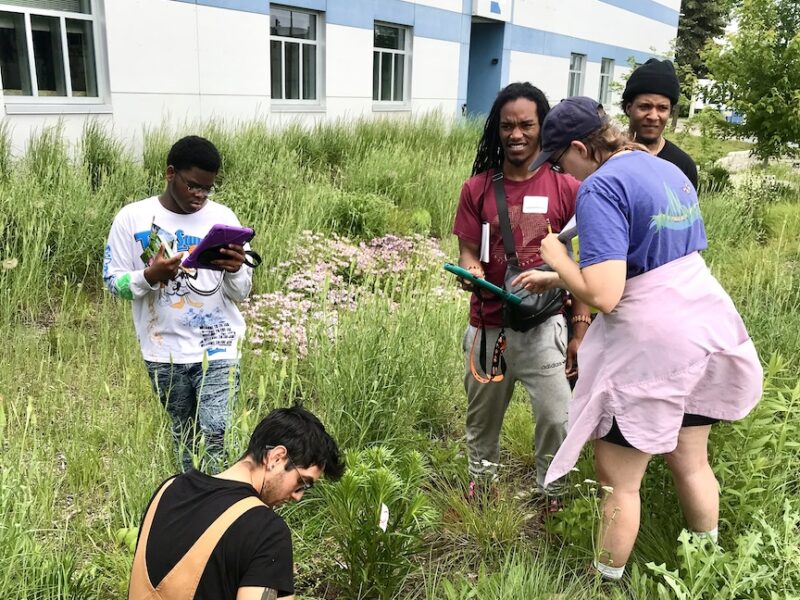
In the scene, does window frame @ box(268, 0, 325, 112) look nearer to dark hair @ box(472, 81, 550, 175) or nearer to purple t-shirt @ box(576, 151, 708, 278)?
dark hair @ box(472, 81, 550, 175)

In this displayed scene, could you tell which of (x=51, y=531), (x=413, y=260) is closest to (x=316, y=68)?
(x=413, y=260)

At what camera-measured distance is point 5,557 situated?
1972 millimetres

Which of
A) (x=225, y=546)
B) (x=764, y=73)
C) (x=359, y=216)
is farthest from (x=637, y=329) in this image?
(x=764, y=73)

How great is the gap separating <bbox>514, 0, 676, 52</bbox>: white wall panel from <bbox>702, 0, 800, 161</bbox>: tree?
7831mm

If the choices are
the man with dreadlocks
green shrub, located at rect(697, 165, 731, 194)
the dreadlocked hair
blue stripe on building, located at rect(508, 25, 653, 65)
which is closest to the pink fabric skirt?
the dreadlocked hair

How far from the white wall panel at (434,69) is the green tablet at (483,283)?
12458 mm

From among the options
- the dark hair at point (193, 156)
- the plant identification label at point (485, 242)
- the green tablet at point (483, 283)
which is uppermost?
the dark hair at point (193, 156)

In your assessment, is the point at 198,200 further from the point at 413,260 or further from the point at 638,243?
the point at 413,260

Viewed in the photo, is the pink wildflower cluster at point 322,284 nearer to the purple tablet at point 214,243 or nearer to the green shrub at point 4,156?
the purple tablet at point 214,243

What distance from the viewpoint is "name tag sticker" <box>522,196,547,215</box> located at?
2656 mm

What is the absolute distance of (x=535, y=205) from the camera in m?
2.66

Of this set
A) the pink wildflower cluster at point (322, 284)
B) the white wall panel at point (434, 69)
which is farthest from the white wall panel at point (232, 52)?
the white wall panel at point (434, 69)

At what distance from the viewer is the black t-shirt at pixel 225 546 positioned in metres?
1.55

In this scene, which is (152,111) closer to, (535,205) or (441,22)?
(535,205)
